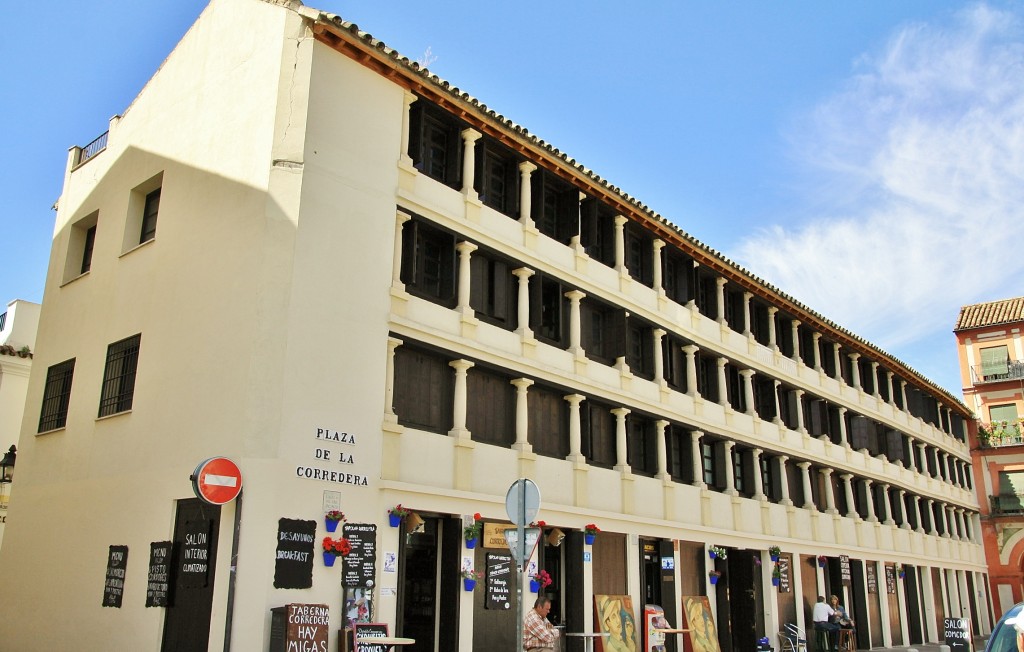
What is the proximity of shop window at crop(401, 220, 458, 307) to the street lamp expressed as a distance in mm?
10345

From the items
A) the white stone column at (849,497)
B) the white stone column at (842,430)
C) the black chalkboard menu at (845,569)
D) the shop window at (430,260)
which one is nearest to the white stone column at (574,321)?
the shop window at (430,260)

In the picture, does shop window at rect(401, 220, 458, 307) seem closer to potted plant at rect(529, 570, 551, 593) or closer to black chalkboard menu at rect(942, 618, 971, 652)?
potted plant at rect(529, 570, 551, 593)

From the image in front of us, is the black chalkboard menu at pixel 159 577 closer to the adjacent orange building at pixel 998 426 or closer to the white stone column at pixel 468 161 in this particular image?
the white stone column at pixel 468 161

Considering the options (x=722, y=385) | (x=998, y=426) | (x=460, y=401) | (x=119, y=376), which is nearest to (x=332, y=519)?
(x=460, y=401)

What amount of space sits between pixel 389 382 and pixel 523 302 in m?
4.47

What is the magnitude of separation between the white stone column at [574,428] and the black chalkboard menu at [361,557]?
19.8ft

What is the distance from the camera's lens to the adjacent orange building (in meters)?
45.0

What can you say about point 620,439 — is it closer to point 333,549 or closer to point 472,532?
point 472,532

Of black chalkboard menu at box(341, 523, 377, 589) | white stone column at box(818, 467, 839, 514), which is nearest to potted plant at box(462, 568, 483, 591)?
black chalkboard menu at box(341, 523, 377, 589)

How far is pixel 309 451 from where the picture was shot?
15117mm

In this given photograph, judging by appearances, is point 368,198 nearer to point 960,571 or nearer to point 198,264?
point 198,264

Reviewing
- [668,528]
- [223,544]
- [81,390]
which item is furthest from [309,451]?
[668,528]

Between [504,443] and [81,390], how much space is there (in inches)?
327

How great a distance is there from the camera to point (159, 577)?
15125 mm
